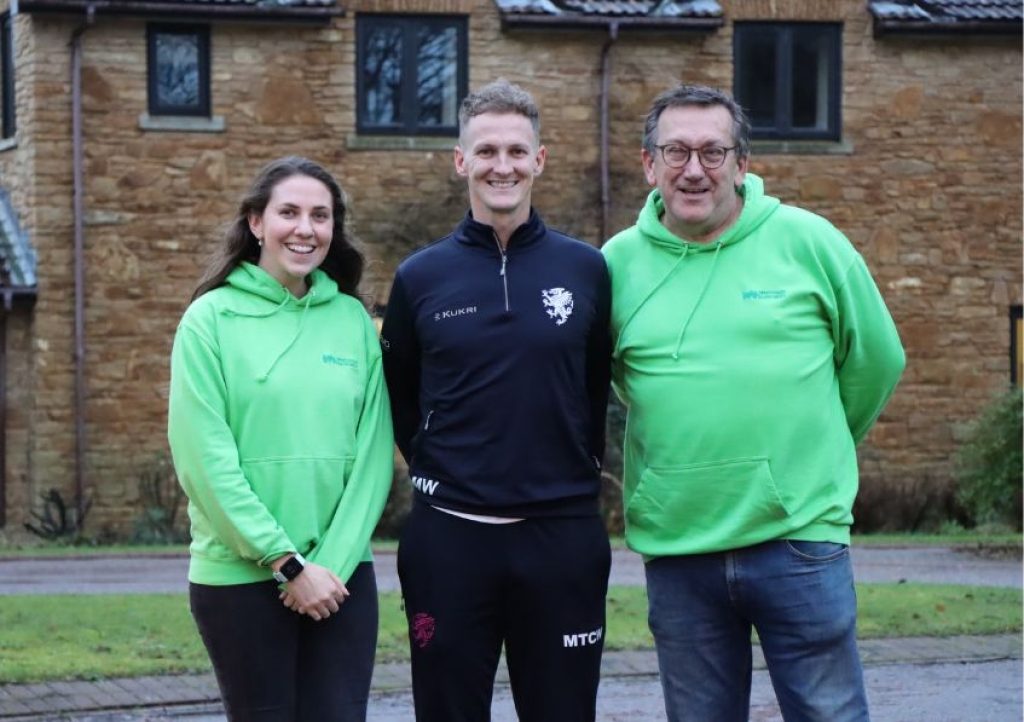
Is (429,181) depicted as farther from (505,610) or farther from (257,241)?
(505,610)

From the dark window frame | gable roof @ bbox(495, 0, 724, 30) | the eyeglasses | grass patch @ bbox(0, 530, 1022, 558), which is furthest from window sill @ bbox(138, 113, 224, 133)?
the eyeglasses

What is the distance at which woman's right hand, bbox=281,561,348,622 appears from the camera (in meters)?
4.61

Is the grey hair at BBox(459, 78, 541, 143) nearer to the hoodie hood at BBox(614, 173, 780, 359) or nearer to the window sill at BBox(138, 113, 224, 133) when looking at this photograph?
the hoodie hood at BBox(614, 173, 780, 359)

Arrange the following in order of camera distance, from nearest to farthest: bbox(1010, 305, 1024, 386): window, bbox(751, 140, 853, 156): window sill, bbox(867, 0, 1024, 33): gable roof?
bbox(867, 0, 1024, 33): gable roof, bbox(751, 140, 853, 156): window sill, bbox(1010, 305, 1024, 386): window

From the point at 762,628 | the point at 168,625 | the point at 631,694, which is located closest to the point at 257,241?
the point at 762,628

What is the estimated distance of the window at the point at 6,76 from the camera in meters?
18.4

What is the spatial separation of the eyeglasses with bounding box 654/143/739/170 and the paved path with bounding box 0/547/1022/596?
728 cm

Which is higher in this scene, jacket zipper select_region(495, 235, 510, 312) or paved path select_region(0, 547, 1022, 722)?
jacket zipper select_region(495, 235, 510, 312)

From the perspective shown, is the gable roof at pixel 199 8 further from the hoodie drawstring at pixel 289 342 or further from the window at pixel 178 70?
the hoodie drawstring at pixel 289 342

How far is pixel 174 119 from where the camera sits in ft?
58.4

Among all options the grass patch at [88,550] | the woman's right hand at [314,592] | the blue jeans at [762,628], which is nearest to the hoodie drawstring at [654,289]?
the blue jeans at [762,628]

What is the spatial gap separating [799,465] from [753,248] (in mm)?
599

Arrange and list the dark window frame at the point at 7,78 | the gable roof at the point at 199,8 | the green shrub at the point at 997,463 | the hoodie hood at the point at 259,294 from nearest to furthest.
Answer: the hoodie hood at the point at 259,294, the green shrub at the point at 997,463, the gable roof at the point at 199,8, the dark window frame at the point at 7,78

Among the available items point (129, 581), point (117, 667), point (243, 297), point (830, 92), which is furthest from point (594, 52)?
point (243, 297)
